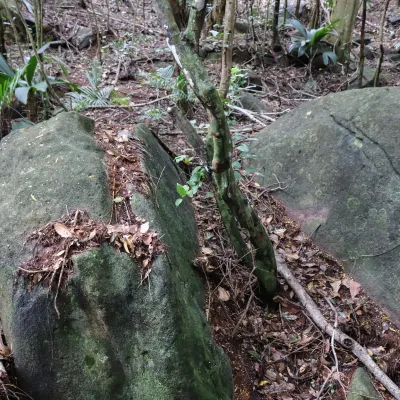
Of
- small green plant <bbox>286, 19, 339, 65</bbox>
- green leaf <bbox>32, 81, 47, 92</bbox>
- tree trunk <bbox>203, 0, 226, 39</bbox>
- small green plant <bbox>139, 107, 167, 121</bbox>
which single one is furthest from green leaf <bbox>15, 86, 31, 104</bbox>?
small green plant <bbox>286, 19, 339, 65</bbox>

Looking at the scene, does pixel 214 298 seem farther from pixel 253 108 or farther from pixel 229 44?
pixel 253 108

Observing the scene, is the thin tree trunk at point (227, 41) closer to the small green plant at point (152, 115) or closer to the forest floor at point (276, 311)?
the forest floor at point (276, 311)

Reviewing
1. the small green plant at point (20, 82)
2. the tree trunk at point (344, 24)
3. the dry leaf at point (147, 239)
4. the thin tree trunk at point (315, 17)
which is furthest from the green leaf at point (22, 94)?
the thin tree trunk at point (315, 17)

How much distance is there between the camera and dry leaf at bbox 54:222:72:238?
223 cm

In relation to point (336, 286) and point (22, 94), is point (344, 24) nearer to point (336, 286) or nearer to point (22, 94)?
point (336, 286)

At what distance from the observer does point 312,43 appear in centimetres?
848

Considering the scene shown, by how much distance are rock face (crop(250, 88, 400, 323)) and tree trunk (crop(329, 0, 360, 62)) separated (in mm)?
4747

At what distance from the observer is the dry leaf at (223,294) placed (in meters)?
3.02

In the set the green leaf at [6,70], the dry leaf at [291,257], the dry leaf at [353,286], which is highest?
the green leaf at [6,70]

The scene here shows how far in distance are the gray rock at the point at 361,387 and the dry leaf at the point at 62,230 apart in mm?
2261

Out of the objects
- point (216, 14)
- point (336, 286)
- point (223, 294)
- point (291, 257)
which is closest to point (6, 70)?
point (223, 294)

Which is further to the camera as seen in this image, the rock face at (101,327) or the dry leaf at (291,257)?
the dry leaf at (291,257)

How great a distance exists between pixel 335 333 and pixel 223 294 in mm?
948

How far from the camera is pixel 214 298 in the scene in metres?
2.98
